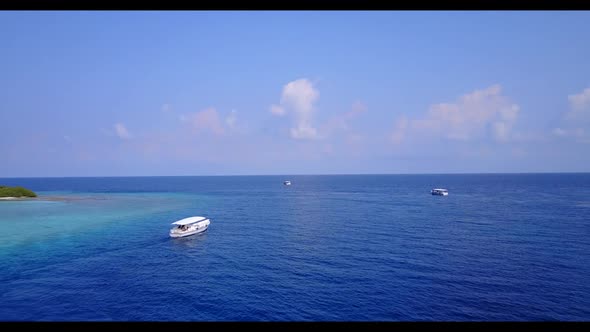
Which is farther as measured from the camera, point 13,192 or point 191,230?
point 13,192

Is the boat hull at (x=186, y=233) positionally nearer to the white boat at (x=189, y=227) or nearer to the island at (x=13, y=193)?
the white boat at (x=189, y=227)

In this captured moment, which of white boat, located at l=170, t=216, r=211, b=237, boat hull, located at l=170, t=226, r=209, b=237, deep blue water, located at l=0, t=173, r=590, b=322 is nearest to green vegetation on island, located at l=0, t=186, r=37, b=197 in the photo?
deep blue water, located at l=0, t=173, r=590, b=322

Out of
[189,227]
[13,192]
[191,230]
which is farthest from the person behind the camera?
[13,192]

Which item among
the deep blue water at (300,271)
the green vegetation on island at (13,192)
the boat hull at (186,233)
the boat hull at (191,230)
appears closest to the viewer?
the deep blue water at (300,271)

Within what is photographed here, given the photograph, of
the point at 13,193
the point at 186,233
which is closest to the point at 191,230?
the point at 186,233

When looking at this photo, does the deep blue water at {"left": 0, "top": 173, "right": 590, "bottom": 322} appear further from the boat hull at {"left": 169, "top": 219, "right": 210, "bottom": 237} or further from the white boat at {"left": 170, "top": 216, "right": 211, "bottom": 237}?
the white boat at {"left": 170, "top": 216, "right": 211, "bottom": 237}

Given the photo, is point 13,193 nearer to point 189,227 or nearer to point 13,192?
point 13,192

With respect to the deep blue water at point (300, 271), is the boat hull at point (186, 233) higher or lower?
higher

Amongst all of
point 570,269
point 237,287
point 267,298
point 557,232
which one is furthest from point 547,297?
point 557,232

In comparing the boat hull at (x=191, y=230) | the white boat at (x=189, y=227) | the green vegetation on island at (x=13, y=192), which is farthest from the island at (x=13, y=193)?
the boat hull at (x=191, y=230)

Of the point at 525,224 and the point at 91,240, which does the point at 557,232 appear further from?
the point at 91,240

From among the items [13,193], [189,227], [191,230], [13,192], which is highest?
[13,192]
